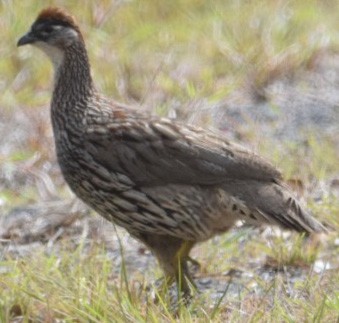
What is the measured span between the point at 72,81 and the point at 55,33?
10.6 inches

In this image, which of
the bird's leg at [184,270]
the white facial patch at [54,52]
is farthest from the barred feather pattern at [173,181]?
the white facial patch at [54,52]

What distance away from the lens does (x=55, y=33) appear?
7195mm

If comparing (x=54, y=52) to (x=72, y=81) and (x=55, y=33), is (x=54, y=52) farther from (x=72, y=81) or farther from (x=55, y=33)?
(x=72, y=81)

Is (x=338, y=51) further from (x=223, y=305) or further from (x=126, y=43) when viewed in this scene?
(x=223, y=305)

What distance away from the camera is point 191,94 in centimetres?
888

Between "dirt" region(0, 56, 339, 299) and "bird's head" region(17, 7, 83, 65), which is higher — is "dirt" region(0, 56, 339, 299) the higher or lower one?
the lower one

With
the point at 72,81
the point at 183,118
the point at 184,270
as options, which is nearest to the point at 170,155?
the point at 184,270

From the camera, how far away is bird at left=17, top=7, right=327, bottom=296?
21.1 feet

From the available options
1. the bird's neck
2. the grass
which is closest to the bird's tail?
the grass

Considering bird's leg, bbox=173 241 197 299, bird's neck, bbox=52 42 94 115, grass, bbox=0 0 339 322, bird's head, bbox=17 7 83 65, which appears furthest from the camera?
bird's head, bbox=17 7 83 65

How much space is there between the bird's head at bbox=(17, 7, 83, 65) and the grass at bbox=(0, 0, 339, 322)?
38.6 inches

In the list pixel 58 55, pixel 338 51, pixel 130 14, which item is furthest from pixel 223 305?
pixel 130 14

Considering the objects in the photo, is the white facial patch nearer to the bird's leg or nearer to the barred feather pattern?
the barred feather pattern

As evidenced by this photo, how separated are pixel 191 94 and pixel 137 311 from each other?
11.7 feet
